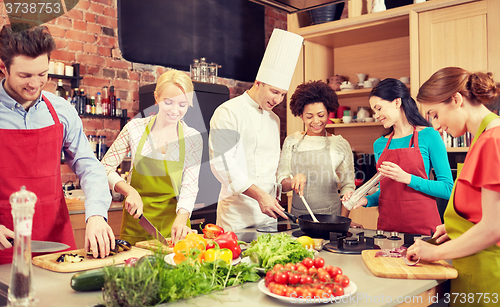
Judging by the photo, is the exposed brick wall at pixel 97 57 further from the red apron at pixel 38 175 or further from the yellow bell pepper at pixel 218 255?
the yellow bell pepper at pixel 218 255

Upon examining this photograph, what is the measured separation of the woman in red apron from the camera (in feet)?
6.97

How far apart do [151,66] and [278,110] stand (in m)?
1.75

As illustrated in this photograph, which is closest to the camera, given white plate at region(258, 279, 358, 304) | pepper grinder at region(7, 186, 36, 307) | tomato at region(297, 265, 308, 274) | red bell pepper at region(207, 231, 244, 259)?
pepper grinder at region(7, 186, 36, 307)

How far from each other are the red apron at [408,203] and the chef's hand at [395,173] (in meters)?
0.13

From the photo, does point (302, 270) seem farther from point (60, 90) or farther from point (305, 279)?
point (60, 90)

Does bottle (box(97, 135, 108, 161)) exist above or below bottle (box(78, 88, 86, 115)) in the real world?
below

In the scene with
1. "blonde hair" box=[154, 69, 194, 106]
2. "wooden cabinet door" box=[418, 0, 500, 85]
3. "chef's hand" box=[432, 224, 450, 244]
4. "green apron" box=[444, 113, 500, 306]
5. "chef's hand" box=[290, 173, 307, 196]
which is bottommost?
"green apron" box=[444, 113, 500, 306]

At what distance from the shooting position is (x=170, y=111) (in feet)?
6.82

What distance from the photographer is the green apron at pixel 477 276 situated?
1.24 meters

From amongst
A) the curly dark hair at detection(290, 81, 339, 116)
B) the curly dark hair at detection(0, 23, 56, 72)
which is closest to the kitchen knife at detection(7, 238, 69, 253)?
the curly dark hair at detection(0, 23, 56, 72)

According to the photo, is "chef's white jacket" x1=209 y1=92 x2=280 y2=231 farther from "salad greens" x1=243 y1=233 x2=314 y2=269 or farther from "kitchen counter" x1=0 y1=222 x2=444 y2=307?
"kitchen counter" x1=0 y1=222 x2=444 y2=307

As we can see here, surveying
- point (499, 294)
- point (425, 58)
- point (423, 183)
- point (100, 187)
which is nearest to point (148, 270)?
point (100, 187)

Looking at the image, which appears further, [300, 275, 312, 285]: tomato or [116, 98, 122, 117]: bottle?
[116, 98, 122, 117]: bottle

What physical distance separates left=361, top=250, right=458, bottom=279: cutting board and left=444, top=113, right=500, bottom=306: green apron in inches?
1.6
